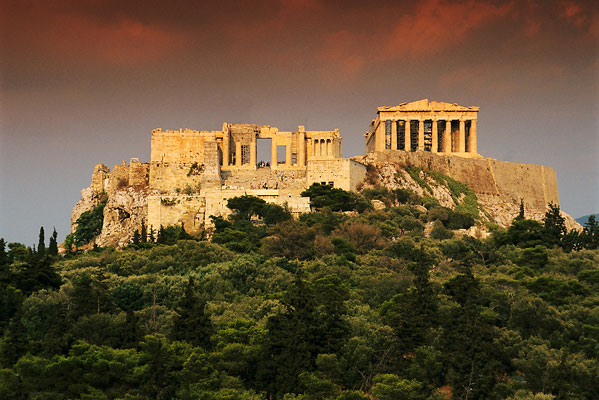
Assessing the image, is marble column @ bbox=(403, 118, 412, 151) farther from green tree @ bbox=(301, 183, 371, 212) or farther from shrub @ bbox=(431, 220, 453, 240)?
shrub @ bbox=(431, 220, 453, 240)

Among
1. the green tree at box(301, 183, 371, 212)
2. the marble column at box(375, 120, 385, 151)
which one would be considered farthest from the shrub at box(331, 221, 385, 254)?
the marble column at box(375, 120, 385, 151)

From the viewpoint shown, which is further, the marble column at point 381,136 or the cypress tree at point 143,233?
the marble column at point 381,136

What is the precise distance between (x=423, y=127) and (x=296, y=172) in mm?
14534

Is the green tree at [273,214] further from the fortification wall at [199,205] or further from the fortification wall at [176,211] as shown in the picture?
the fortification wall at [176,211]

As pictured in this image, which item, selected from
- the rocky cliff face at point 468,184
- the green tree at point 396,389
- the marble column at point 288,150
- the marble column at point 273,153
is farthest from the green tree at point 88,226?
the green tree at point 396,389

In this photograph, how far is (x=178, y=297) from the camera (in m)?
35.7

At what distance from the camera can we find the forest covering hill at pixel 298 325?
91.2 feet

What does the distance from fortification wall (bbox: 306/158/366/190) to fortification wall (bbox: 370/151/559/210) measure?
19.8ft

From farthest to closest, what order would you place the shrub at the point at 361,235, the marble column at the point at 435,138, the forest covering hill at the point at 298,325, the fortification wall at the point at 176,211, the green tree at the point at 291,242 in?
the marble column at the point at 435,138 → the fortification wall at the point at 176,211 → the shrub at the point at 361,235 → the green tree at the point at 291,242 → the forest covering hill at the point at 298,325

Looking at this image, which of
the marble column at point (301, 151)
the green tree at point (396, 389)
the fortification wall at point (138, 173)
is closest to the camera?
the green tree at point (396, 389)

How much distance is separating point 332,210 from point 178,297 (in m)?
18.7

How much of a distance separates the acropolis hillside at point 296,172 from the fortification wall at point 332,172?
0.22ft

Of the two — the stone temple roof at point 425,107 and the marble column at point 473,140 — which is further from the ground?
the stone temple roof at point 425,107

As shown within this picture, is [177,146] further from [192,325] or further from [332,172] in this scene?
[192,325]
